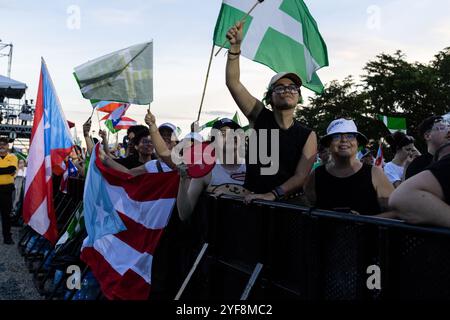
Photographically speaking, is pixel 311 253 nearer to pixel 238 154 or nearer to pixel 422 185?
pixel 422 185

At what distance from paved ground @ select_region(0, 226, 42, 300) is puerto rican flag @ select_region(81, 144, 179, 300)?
1615mm

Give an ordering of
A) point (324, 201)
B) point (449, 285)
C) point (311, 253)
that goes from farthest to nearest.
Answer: point (324, 201) → point (311, 253) → point (449, 285)

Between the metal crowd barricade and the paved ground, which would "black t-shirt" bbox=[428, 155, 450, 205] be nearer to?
the metal crowd barricade

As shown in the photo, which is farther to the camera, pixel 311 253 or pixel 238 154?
pixel 238 154

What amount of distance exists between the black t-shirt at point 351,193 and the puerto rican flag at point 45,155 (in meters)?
4.19

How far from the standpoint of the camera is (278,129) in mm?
4371

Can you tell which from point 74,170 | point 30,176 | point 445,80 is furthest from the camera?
point 445,80

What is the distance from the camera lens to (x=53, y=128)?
800 centimetres

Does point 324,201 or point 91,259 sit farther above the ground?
point 324,201

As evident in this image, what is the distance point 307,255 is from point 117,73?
423 centimetres

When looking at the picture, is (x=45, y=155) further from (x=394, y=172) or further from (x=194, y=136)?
(x=394, y=172)

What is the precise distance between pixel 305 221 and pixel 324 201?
0.95 meters

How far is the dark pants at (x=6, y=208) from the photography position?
1155cm
